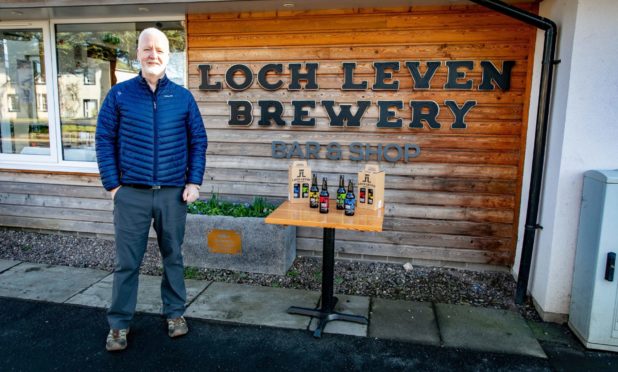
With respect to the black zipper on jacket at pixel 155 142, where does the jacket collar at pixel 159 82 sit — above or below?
above

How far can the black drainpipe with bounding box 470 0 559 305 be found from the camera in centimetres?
347

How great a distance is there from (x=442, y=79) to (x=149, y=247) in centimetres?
383

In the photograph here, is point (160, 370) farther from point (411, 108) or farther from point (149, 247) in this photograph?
point (411, 108)

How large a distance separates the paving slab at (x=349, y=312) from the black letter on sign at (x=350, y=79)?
215 cm

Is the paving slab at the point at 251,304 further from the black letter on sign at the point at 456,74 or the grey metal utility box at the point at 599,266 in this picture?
the black letter on sign at the point at 456,74

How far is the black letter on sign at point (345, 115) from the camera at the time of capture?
4.58m

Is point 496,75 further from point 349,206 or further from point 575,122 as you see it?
point 349,206

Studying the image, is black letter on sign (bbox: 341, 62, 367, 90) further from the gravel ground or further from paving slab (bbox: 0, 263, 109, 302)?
paving slab (bbox: 0, 263, 109, 302)

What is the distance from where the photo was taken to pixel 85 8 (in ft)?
15.3

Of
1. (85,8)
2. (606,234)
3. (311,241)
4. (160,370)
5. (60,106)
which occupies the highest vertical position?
(85,8)

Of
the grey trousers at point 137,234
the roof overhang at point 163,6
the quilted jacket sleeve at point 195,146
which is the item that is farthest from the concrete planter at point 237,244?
the roof overhang at point 163,6

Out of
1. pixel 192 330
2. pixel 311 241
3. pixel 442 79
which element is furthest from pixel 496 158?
pixel 192 330

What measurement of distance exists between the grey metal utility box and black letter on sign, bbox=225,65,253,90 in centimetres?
336

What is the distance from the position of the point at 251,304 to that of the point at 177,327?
0.75 meters
